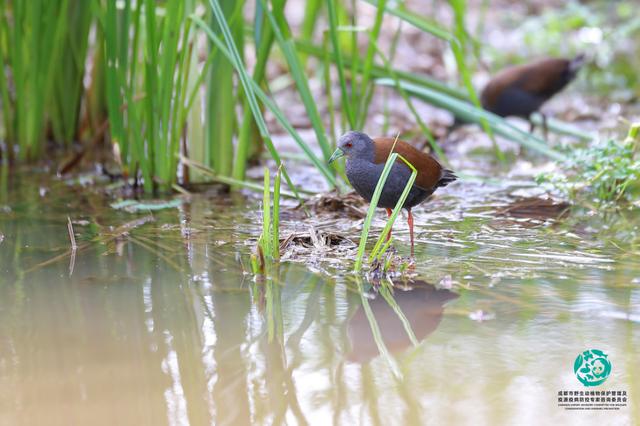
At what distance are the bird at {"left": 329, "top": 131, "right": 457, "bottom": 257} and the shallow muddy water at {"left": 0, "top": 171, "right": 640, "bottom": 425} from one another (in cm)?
21

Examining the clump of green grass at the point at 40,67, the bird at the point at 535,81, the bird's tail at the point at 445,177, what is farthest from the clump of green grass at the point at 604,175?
the clump of green grass at the point at 40,67

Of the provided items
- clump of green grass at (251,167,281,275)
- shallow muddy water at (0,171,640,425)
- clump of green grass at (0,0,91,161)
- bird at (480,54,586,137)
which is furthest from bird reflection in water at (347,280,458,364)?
bird at (480,54,586,137)

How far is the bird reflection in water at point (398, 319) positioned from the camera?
2.25 metres

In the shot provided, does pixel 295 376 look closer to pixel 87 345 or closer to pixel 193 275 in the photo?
pixel 87 345

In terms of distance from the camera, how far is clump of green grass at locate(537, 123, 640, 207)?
3788 mm

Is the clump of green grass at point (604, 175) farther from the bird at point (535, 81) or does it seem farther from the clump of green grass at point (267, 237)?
the bird at point (535, 81)

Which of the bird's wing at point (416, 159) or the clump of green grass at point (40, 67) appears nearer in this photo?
the bird's wing at point (416, 159)

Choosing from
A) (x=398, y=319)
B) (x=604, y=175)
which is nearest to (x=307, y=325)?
(x=398, y=319)

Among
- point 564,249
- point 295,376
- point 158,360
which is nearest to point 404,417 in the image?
point 295,376

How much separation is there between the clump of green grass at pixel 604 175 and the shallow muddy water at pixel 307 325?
257 millimetres

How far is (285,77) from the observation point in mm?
7082

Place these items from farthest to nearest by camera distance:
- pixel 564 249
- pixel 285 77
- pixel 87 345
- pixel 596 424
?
pixel 285 77
pixel 564 249
pixel 87 345
pixel 596 424

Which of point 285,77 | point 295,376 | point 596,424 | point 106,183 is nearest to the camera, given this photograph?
point 596,424

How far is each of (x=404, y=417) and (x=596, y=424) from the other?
410 millimetres
